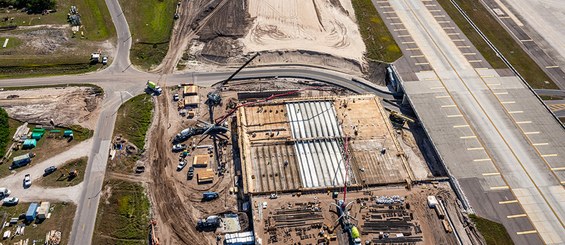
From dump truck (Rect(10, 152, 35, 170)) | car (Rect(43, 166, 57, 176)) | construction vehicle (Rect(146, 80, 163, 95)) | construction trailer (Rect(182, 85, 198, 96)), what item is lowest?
car (Rect(43, 166, 57, 176))

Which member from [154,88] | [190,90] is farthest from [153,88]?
[190,90]

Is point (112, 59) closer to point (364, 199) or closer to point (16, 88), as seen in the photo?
point (16, 88)

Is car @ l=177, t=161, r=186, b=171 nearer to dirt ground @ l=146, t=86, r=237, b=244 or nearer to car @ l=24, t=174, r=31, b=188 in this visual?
dirt ground @ l=146, t=86, r=237, b=244

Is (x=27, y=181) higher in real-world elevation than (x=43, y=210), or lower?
higher

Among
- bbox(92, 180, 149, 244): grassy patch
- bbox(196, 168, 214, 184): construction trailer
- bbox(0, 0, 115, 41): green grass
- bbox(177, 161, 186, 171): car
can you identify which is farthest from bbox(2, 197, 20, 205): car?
bbox(0, 0, 115, 41): green grass

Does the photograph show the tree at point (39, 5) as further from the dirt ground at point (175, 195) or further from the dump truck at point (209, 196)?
the dump truck at point (209, 196)

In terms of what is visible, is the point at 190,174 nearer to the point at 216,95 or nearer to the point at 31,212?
the point at 216,95
